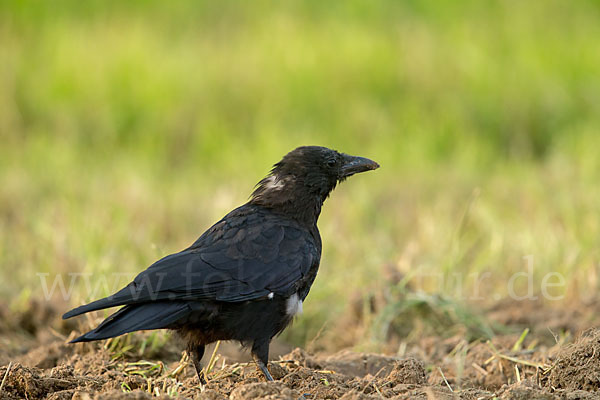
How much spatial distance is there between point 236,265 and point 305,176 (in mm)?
760

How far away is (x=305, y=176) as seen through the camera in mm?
4262

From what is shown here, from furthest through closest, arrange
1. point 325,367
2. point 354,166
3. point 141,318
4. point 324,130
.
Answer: point 324,130
point 354,166
point 325,367
point 141,318

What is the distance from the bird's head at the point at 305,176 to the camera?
421cm

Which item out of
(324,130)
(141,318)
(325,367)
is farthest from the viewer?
(324,130)

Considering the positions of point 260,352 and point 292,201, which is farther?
point 292,201

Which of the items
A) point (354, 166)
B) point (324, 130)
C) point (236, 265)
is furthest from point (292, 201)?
point (324, 130)

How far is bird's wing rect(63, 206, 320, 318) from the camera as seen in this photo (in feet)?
11.4

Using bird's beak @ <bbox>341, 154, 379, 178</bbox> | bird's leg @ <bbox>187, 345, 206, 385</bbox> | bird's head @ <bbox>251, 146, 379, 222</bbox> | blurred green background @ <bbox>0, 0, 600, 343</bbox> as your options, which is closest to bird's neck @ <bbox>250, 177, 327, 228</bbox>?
bird's head @ <bbox>251, 146, 379, 222</bbox>

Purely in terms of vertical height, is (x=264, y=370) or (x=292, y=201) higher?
(x=292, y=201)

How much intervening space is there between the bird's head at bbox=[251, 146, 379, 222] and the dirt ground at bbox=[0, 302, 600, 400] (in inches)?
31.0

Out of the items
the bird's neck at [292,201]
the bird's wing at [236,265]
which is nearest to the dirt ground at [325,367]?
the bird's wing at [236,265]

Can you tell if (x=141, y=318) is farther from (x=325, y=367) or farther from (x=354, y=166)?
(x=354, y=166)

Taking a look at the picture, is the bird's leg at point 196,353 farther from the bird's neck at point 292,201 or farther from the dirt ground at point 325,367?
the bird's neck at point 292,201

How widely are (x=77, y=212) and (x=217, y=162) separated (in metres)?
2.68
